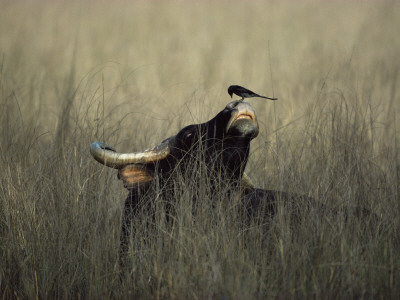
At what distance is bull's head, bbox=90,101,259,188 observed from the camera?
316 cm

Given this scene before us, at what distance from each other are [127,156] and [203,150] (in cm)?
44

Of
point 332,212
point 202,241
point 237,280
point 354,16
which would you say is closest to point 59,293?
point 202,241

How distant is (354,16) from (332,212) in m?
12.2

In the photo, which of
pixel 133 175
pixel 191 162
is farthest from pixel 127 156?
pixel 191 162

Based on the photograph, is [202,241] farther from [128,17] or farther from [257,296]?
[128,17]

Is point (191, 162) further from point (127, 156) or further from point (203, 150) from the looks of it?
point (127, 156)

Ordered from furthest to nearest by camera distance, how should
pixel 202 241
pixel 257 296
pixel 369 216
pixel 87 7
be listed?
pixel 87 7 < pixel 369 216 < pixel 202 241 < pixel 257 296

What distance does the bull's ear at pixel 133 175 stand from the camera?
11.3 ft

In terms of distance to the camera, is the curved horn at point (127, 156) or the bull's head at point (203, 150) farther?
the curved horn at point (127, 156)

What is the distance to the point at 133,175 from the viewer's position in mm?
3447

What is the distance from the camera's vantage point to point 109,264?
3.45m

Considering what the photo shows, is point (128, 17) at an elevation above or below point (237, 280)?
above

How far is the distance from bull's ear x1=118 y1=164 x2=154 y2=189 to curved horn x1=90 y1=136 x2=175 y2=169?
0.17 ft

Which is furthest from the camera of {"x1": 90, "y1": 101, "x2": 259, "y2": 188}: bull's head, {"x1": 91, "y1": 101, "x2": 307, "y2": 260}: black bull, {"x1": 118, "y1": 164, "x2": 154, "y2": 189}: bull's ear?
{"x1": 118, "y1": 164, "x2": 154, "y2": 189}: bull's ear
